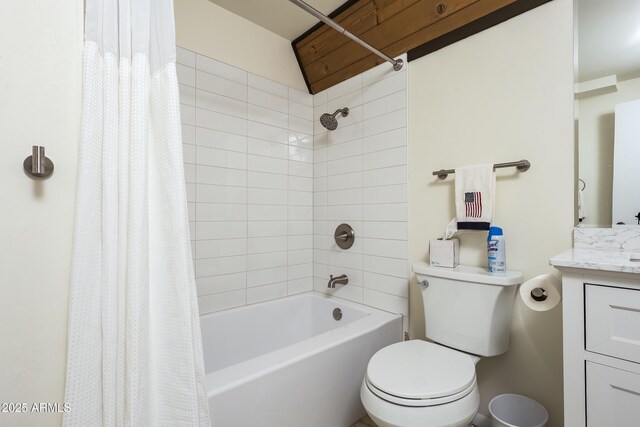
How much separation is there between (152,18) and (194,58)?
1062mm

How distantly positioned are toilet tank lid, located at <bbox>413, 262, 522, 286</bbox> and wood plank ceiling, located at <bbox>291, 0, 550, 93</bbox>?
3.82 feet

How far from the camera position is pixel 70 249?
667 millimetres

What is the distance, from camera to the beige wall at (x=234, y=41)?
5.64 ft

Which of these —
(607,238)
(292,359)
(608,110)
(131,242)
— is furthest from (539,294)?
(131,242)

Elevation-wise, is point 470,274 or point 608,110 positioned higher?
point 608,110

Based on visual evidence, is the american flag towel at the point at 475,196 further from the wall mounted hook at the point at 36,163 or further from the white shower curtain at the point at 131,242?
the wall mounted hook at the point at 36,163

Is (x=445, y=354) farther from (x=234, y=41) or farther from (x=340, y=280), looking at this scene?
(x=234, y=41)

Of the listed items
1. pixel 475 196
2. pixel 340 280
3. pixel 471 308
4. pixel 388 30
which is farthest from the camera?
pixel 340 280

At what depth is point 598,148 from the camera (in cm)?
118

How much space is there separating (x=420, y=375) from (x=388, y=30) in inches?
70.3

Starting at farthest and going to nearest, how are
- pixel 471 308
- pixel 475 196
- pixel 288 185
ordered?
pixel 288 185, pixel 475 196, pixel 471 308

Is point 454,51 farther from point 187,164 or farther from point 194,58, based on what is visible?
point 187,164

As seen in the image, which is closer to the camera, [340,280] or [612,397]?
[612,397]

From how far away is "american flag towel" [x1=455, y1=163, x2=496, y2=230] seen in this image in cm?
137
